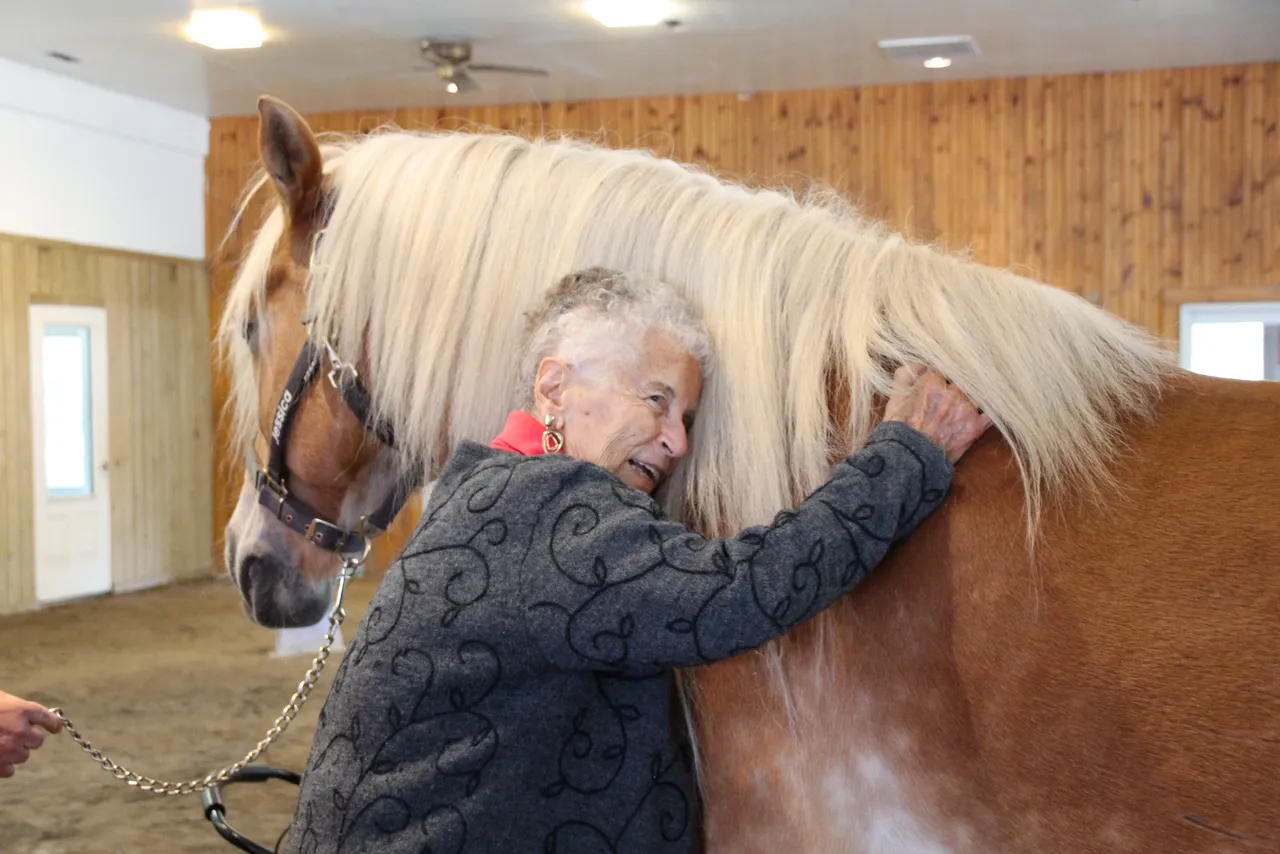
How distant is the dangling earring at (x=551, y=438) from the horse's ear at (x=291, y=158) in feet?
1.68

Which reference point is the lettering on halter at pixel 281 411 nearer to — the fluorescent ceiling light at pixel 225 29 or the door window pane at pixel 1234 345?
the fluorescent ceiling light at pixel 225 29

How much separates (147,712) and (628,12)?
13.0ft

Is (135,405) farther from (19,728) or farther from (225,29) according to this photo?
(19,728)

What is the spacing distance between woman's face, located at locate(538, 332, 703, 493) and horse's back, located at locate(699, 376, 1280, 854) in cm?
22

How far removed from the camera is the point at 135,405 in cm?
812

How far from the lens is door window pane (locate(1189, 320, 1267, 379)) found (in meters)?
7.12

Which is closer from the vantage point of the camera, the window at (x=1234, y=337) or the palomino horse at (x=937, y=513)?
the palomino horse at (x=937, y=513)

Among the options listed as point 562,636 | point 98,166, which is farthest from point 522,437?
point 98,166

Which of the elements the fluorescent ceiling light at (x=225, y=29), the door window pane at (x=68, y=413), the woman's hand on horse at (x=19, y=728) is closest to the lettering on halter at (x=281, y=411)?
the woman's hand on horse at (x=19, y=728)

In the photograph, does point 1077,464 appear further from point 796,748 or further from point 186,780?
point 186,780

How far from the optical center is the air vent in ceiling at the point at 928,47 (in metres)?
6.33

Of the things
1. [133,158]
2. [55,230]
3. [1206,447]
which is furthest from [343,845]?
[133,158]

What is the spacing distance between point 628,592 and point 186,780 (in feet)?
11.2

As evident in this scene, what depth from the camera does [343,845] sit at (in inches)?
41.4
